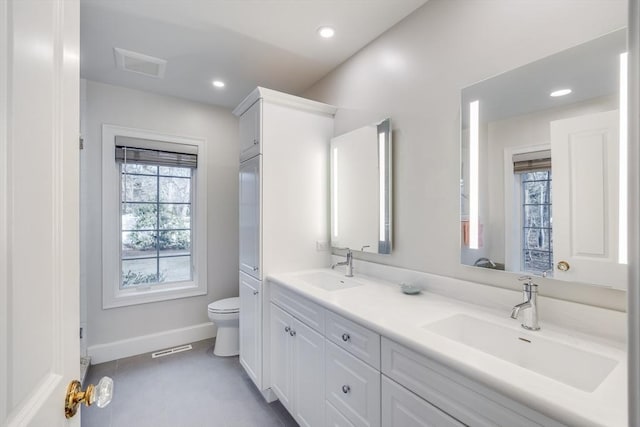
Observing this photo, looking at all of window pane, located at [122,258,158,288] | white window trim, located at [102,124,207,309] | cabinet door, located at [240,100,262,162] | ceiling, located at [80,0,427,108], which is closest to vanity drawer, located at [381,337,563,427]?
cabinet door, located at [240,100,262,162]

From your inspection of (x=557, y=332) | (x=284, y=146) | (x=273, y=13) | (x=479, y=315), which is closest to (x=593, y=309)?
(x=557, y=332)

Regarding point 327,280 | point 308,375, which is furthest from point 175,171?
point 308,375

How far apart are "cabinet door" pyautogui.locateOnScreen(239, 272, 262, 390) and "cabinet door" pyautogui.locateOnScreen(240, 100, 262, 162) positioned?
100 cm

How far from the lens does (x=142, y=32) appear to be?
2.05 m

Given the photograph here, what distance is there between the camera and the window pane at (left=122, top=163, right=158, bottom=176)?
116 inches

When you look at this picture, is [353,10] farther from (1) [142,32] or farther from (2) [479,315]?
(2) [479,315]

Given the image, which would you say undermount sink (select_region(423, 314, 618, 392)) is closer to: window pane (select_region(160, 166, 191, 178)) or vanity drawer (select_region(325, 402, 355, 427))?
vanity drawer (select_region(325, 402, 355, 427))

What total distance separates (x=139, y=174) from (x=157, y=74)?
3.34 ft

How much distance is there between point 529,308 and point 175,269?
3.19 m

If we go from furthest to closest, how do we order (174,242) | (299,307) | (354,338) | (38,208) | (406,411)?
(174,242), (299,307), (354,338), (406,411), (38,208)

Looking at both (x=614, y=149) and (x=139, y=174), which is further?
(x=139, y=174)

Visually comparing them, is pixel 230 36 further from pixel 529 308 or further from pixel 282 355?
pixel 529 308

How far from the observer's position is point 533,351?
3.62ft

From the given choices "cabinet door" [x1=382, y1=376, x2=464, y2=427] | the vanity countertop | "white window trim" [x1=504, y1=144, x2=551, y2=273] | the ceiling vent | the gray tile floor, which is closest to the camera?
the vanity countertop
